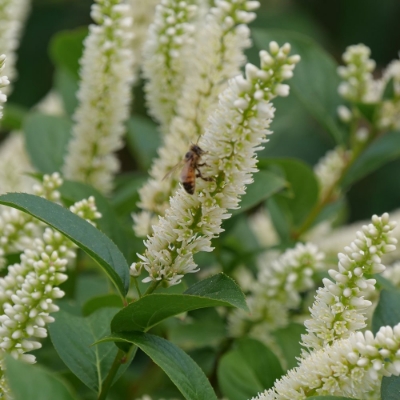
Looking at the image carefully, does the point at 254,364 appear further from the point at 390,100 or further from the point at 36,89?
the point at 36,89

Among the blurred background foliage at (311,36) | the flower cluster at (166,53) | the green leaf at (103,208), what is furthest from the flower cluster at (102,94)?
the blurred background foliage at (311,36)

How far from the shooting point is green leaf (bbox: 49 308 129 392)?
0.82 metres

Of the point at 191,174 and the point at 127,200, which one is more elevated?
the point at 191,174

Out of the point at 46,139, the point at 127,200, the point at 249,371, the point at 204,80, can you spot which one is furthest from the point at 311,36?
the point at 249,371

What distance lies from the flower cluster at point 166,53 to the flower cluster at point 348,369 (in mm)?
604

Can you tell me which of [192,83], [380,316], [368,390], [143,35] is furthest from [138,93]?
[368,390]

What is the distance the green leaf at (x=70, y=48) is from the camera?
154cm

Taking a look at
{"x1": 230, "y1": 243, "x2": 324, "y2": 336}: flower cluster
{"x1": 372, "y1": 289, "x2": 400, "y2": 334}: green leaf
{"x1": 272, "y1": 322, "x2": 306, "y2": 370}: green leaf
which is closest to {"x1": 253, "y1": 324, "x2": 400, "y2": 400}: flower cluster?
{"x1": 372, "y1": 289, "x2": 400, "y2": 334}: green leaf

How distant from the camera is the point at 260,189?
1088 millimetres

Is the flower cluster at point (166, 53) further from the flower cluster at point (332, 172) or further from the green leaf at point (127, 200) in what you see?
the flower cluster at point (332, 172)

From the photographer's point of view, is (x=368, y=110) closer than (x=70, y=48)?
Yes

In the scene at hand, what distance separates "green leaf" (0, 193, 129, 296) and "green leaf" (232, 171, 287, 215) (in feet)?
1.07

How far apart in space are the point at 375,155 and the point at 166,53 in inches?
19.6

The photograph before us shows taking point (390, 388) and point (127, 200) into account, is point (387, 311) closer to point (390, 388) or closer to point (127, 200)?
point (390, 388)
